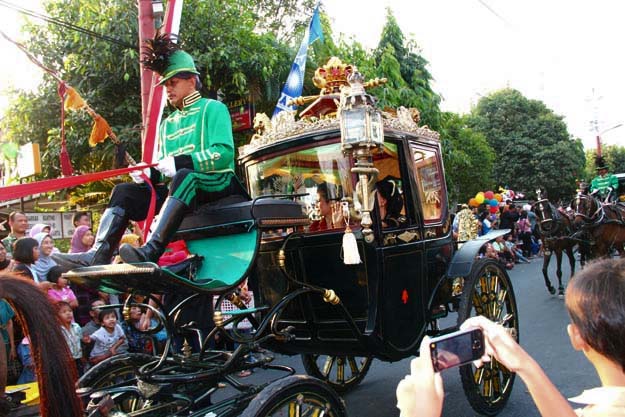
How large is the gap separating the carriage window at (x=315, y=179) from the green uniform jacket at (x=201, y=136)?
837mm

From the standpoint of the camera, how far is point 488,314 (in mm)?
4301

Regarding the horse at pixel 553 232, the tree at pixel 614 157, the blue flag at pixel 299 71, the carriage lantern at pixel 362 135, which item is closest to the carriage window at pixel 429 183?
the carriage lantern at pixel 362 135

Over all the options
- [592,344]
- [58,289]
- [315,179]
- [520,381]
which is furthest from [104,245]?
[520,381]

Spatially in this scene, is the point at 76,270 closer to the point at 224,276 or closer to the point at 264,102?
the point at 224,276

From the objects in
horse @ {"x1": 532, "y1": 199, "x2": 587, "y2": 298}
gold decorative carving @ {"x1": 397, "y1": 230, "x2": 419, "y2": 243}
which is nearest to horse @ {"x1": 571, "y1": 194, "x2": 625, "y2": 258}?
horse @ {"x1": 532, "y1": 199, "x2": 587, "y2": 298}

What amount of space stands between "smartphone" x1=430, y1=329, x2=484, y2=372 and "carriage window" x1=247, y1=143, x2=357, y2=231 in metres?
2.42

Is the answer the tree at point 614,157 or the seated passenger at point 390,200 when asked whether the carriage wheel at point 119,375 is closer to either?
the seated passenger at point 390,200

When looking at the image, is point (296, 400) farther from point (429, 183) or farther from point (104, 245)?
point (429, 183)

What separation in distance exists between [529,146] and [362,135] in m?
27.0

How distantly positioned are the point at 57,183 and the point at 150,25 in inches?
181

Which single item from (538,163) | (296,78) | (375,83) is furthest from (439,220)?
(538,163)

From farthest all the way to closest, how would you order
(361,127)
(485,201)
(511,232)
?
1. (511,232)
2. (485,201)
3. (361,127)

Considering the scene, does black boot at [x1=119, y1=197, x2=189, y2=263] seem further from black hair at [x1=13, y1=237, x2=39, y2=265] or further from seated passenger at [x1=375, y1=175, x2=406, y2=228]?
black hair at [x1=13, y1=237, x2=39, y2=265]

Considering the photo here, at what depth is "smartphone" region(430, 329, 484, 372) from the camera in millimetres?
1242
